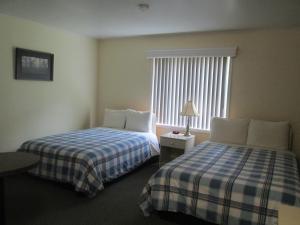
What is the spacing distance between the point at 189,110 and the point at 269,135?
1.19 meters

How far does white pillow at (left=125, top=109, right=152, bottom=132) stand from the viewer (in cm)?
430

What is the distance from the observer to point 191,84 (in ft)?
13.9

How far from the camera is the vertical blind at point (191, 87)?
402 cm

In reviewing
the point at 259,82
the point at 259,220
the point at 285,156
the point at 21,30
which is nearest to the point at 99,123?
the point at 21,30

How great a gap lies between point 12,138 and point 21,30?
5.12 feet

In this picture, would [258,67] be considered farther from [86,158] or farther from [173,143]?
[86,158]

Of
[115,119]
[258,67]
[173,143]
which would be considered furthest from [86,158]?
[258,67]

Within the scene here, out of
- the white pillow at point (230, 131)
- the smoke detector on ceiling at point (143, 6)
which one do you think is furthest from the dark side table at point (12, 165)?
the white pillow at point (230, 131)

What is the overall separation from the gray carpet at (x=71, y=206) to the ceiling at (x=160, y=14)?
2194mm

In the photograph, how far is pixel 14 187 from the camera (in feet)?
10.2

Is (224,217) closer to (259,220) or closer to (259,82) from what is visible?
(259,220)

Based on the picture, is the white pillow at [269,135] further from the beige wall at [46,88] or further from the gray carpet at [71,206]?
the beige wall at [46,88]

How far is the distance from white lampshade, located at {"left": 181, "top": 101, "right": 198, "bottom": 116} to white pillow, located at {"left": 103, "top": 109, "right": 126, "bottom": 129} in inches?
44.5

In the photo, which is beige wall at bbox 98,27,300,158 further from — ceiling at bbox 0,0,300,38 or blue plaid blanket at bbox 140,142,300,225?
blue plaid blanket at bbox 140,142,300,225
